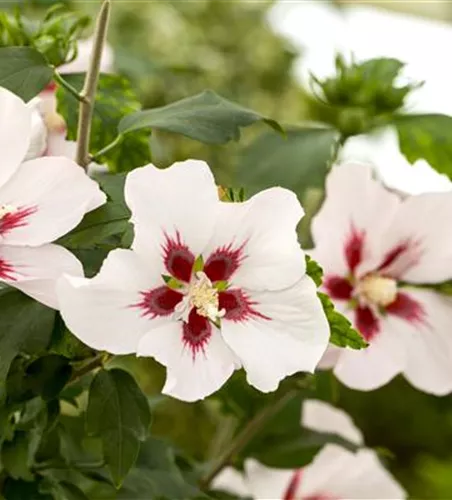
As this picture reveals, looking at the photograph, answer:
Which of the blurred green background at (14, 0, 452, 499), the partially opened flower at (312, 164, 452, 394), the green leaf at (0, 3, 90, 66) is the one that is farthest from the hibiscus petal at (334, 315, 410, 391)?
the blurred green background at (14, 0, 452, 499)

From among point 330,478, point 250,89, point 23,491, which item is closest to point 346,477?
point 330,478

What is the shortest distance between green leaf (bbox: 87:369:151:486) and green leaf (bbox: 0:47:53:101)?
133 millimetres

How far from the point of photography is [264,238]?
494 millimetres

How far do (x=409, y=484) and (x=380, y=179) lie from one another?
1.02 meters

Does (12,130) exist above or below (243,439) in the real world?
above

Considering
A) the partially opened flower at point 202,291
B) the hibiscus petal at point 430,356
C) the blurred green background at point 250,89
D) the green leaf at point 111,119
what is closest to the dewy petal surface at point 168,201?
the partially opened flower at point 202,291

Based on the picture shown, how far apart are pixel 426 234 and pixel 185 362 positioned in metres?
0.21

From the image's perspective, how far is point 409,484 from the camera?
162 cm

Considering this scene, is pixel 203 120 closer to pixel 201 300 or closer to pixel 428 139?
pixel 201 300

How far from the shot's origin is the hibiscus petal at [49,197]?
484mm

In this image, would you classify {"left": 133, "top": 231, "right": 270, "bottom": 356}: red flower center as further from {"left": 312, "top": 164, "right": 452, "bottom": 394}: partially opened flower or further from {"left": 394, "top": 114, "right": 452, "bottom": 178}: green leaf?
{"left": 394, "top": 114, "right": 452, "bottom": 178}: green leaf

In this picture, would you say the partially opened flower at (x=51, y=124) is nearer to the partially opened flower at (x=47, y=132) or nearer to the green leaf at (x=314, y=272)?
the partially opened flower at (x=47, y=132)

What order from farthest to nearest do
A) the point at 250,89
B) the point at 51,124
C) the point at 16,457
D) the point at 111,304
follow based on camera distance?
the point at 250,89
the point at 51,124
the point at 16,457
the point at 111,304

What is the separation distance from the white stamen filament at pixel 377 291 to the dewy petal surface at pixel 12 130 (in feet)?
0.78
